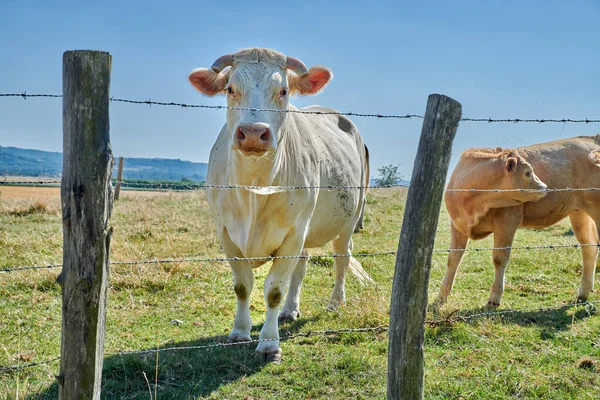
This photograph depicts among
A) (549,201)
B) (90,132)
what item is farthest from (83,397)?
(549,201)

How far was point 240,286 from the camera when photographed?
578 centimetres

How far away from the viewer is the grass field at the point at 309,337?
4660 mm

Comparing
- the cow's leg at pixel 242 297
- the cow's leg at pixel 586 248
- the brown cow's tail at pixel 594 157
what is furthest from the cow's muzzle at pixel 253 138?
the cow's leg at pixel 586 248

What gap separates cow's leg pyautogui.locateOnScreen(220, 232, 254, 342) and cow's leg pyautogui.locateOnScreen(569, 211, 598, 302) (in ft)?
14.2

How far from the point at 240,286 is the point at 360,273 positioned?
3076 millimetres

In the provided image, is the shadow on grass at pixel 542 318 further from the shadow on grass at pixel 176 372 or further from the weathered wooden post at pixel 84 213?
the weathered wooden post at pixel 84 213

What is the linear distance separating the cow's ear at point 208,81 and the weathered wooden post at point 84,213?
2813 mm

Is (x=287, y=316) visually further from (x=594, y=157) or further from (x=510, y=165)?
(x=594, y=157)

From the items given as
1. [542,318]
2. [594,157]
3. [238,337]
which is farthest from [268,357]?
[594,157]

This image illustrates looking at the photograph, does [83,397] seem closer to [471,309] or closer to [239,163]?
[239,163]

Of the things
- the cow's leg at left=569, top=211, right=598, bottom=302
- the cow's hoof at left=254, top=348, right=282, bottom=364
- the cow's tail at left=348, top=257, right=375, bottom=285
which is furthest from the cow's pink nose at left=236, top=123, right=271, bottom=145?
the cow's leg at left=569, top=211, right=598, bottom=302

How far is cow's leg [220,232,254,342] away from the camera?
Result: 5.73m

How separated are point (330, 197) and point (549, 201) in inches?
118

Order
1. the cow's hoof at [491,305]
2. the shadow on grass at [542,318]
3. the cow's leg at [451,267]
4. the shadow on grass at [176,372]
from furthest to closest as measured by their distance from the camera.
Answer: the cow's leg at [451,267] < the cow's hoof at [491,305] < the shadow on grass at [542,318] < the shadow on grass at [176,372]
